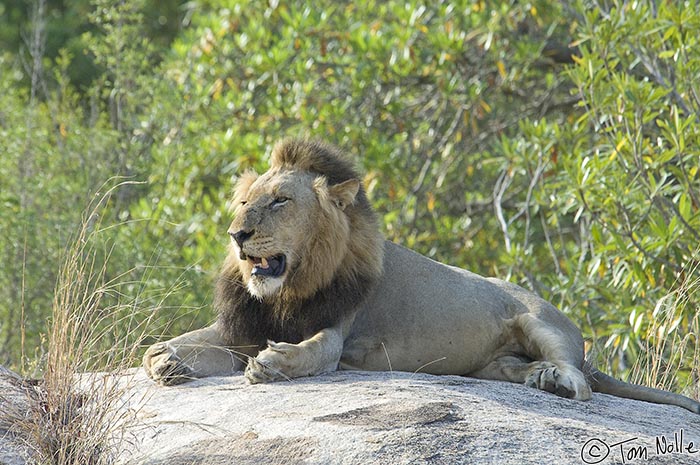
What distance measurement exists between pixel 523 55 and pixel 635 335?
2.61m

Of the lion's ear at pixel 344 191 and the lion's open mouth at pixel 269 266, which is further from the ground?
the lion's ear at pixel 344 191

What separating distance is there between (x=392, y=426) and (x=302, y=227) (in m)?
1.27

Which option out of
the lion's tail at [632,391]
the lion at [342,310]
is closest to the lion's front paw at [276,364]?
the lion at [342,310]

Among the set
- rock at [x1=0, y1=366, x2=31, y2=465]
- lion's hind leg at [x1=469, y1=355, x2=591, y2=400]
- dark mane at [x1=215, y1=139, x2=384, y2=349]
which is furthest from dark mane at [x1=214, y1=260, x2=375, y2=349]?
rock at [x1=0, y1=366, x2=31, y2=465]

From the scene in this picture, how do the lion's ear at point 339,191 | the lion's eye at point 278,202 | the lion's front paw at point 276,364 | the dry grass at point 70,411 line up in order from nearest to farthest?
the dry grass at point 70,411, the lion's front paw at point 276,364, the lion's eye at point 278,202, the lion's ear at point 339,191

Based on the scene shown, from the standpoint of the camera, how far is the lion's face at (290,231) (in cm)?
458

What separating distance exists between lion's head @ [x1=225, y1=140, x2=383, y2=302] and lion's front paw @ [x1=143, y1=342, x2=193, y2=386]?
41 centimetres

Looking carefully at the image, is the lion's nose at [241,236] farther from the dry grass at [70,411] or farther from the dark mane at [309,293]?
the dry grass at [70,411]

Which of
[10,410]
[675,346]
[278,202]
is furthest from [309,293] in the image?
[675,346]

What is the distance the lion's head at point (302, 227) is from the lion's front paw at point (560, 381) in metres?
0.82

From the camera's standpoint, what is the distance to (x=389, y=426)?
3.69m

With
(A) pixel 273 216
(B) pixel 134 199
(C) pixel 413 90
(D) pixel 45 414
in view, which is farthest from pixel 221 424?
(B) pixel 134 199

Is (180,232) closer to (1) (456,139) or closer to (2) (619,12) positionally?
(1) (456,139)

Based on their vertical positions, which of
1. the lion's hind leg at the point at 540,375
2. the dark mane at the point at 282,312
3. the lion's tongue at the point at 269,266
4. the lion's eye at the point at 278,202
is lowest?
the lion's hind leg at the point at 540,375
